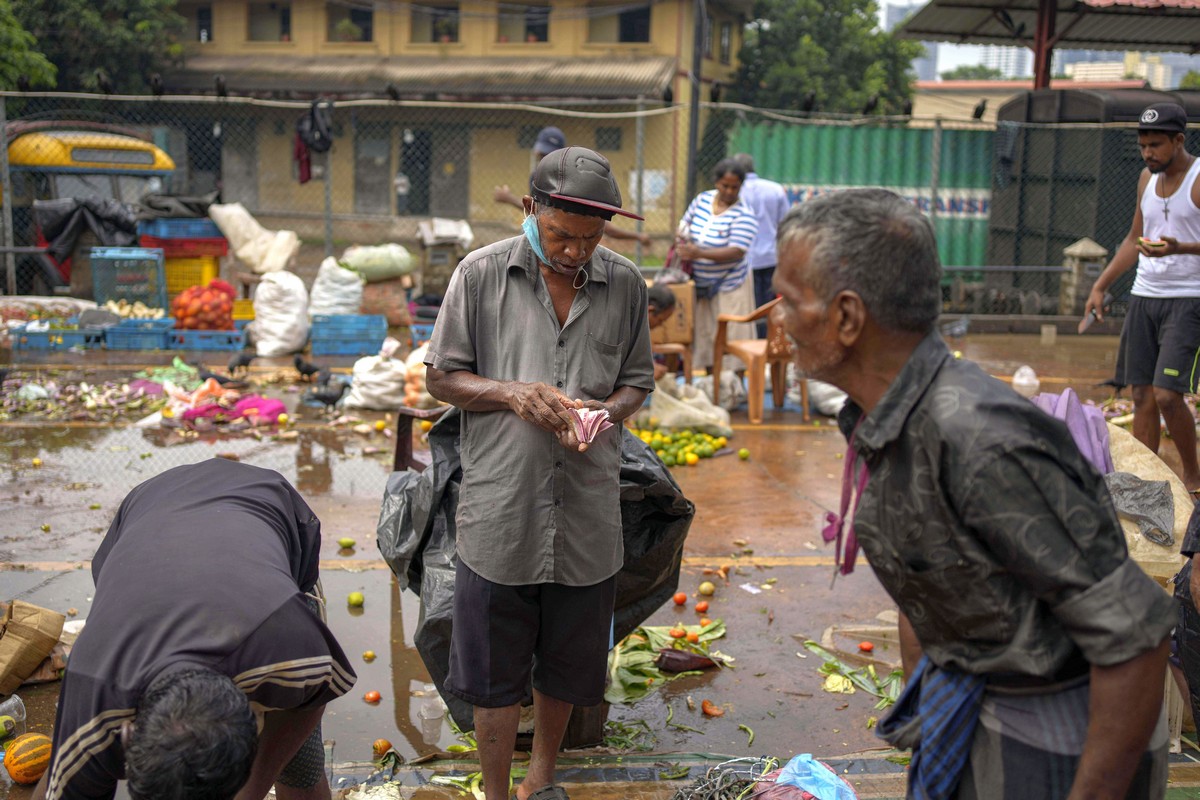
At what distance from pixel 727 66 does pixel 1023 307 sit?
20373mm

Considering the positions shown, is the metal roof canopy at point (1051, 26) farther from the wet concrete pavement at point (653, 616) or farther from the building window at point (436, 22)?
the building window at point (436, 22)

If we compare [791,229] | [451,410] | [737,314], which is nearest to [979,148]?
[737,314]

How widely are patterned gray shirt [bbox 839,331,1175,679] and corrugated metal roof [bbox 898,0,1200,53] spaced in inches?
564

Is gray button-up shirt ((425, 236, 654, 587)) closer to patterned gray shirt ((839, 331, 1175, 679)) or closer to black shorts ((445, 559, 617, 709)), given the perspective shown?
black shorts ((445, 559, 617, 709))

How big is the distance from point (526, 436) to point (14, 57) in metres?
18.7

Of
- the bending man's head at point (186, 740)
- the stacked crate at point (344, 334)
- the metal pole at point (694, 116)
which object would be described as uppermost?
the metal pole at point (694, 116)

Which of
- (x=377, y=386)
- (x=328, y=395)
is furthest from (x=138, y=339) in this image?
(x=377, y=386)

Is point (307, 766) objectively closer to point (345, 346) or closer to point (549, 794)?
point (549, 794)

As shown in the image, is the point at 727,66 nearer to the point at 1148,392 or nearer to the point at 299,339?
the point at 299,339

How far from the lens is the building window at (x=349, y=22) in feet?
101

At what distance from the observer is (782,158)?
16344 millimetres

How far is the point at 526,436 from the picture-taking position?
128 inches

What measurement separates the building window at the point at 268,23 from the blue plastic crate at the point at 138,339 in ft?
74.3

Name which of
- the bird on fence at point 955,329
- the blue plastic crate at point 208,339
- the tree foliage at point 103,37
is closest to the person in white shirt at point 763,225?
the bird on fence at point 955,329
